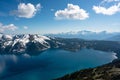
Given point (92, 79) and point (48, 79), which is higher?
point (92, 79)

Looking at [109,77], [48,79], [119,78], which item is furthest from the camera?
[48,79]

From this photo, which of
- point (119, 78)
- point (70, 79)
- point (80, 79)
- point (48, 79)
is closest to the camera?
point (119, 78)

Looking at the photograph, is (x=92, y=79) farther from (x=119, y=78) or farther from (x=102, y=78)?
(x=119, y=78)

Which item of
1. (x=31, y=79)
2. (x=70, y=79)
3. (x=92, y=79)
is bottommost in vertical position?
(x=31, y=79)

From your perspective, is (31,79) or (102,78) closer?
(102,78)

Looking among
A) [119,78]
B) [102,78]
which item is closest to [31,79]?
[102,78]

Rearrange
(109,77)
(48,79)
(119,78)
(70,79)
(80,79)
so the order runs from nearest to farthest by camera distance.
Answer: (119,78), (109,77), (80,79), (70,79), (48,79)

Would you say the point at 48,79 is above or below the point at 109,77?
below

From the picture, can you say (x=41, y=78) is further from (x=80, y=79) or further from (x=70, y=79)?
(x=80, y=79)

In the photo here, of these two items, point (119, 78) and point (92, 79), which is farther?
point (92, 79)
